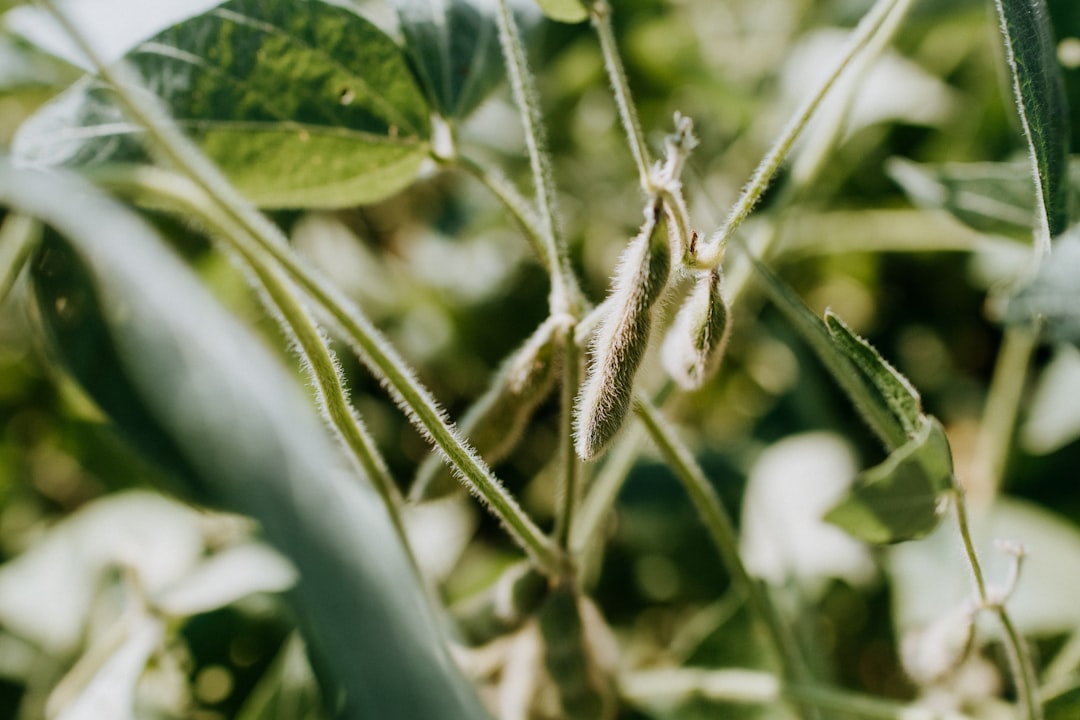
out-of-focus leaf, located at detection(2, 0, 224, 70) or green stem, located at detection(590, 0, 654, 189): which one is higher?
out-of-focus leaf, located at detection(2, 0, 224, 70)

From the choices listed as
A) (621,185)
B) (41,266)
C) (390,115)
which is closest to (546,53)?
(621,185)

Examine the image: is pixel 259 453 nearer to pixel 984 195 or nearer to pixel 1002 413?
pixel 984 195

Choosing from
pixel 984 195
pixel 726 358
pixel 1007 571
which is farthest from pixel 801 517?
pixel 984 195

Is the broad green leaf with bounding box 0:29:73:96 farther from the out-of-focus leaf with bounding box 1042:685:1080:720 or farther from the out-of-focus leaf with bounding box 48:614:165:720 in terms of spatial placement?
the out-of-focus leaf with bounding box 1042:685:1080:720

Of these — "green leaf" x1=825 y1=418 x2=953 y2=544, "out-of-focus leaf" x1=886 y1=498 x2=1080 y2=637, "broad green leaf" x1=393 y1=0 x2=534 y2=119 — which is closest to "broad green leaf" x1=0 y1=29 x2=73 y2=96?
"broad green leaf" x1=393 y1=0 x2=534 y2=119

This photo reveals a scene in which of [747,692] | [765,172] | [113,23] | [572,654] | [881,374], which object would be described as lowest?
[747,692]

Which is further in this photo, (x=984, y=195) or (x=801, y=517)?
(x=801, y=517)

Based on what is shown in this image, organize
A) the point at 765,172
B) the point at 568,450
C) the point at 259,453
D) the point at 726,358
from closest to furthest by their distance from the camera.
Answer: the point at 259,453, the point at 765,172, the point at 568,450, the point at 726,358

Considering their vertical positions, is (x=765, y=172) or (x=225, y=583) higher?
(x=765, y=172)
